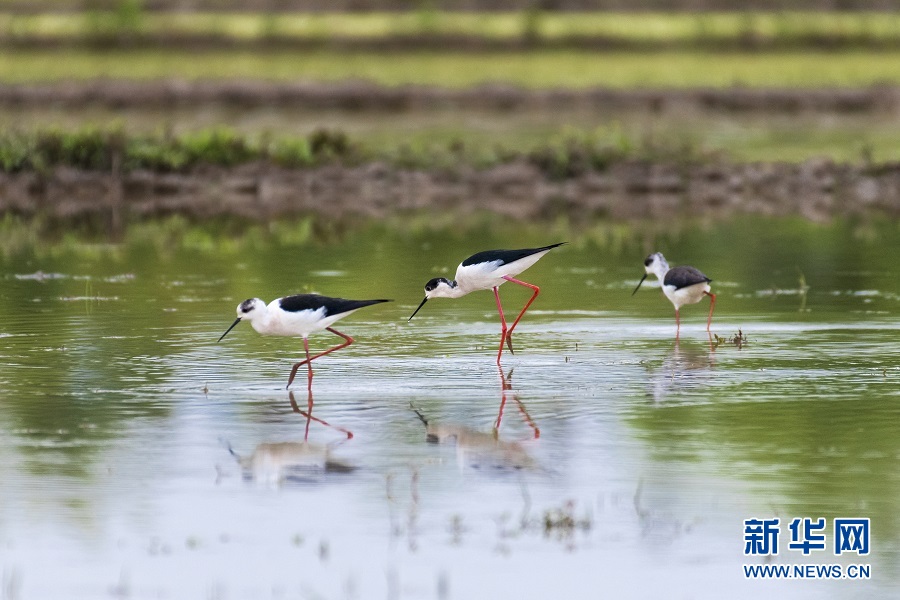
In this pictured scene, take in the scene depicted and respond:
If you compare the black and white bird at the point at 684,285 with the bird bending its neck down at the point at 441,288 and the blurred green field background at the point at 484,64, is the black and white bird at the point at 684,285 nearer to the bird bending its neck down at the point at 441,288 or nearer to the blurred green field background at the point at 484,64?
the bird bending its neck down at the point at 441,288

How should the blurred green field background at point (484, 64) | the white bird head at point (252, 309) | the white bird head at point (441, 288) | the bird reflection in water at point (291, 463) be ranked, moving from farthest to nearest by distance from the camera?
1. the blurred green field background at point (484, 64)
2. the white bird head at point (441, 288)
3. the white bird head at point (252, 309)
4. the bird reflection in water at point (291, 463)

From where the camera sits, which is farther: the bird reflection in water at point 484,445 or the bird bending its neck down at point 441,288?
the bird bending its neck down at point 441,288

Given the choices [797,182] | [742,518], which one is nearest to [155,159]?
[797,182]

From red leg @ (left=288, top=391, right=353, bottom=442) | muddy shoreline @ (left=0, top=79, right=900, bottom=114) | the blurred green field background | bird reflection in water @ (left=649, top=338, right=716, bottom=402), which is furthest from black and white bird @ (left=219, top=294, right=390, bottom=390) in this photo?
muddy shoreline @ (left=0, top=79, right=900, bottom=114)

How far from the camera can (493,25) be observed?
5809cm

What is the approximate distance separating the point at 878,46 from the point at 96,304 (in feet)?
136

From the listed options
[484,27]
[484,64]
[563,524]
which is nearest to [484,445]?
[563,524]

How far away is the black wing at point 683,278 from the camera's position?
15.8 m

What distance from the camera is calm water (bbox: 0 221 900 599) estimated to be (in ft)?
27.3

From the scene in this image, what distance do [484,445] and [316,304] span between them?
2354 millimetres

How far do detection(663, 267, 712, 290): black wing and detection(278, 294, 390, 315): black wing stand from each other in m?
4.06

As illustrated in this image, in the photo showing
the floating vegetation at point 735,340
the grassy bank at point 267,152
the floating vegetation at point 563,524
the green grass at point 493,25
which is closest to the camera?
the floating vegetation at point 563,524

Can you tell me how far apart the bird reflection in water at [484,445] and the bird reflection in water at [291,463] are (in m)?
0.58

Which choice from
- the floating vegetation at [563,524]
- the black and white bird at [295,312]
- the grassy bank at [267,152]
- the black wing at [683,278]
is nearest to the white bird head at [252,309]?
the black and white bird at [295,312]
